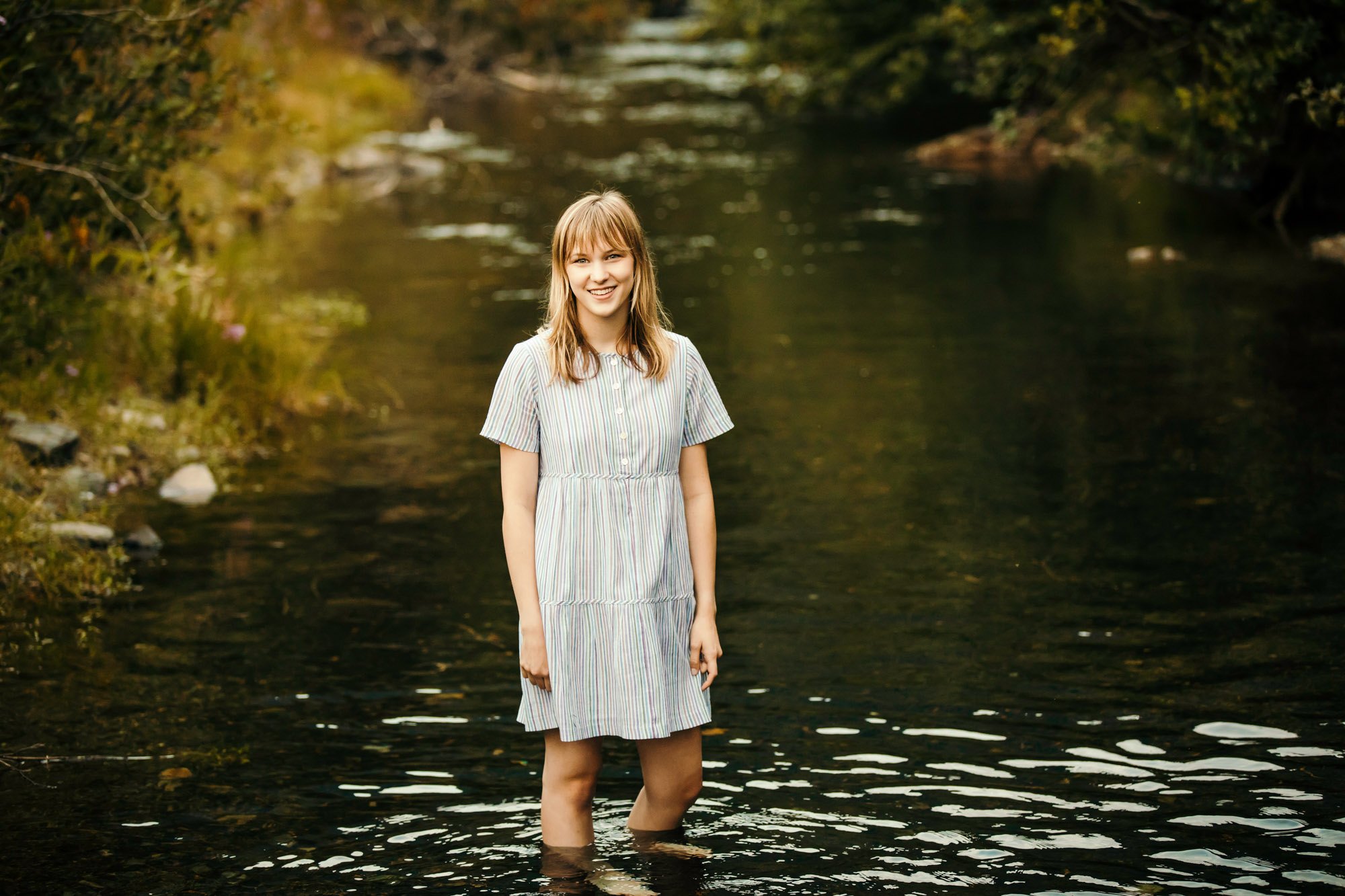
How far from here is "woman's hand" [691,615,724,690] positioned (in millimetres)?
4246

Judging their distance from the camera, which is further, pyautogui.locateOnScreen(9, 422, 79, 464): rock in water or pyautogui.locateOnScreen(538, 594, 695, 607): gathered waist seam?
pyautogui.locateOnScreen(9, 422, 79, 464): rock in water

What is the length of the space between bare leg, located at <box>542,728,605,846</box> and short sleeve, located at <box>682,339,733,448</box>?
3.00 feet

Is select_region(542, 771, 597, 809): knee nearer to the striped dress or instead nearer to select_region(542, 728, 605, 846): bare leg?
select_region(542, 728, 605, 846): bare leg

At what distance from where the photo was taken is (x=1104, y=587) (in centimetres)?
715

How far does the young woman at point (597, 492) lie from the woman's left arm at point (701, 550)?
68mm

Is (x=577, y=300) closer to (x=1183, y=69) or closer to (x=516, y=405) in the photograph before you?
(x=516, y=405)

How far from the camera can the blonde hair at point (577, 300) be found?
4145mm

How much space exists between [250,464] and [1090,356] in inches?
258

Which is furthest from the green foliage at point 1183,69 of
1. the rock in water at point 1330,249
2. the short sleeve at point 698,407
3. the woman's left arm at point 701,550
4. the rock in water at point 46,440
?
the rock in water at point 46,440

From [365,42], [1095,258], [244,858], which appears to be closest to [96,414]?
[244,858]

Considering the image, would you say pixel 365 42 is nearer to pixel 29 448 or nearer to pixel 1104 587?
pixel 29 448

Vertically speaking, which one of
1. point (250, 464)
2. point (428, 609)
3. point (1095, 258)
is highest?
point (1095, 258)

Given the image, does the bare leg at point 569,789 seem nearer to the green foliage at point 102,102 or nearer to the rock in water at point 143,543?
the rock in water at point 143,543

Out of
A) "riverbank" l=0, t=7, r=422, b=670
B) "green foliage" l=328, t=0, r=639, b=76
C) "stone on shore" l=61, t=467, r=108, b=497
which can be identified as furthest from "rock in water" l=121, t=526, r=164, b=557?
"green foliage" l=328, t=0, r=639, b=76
